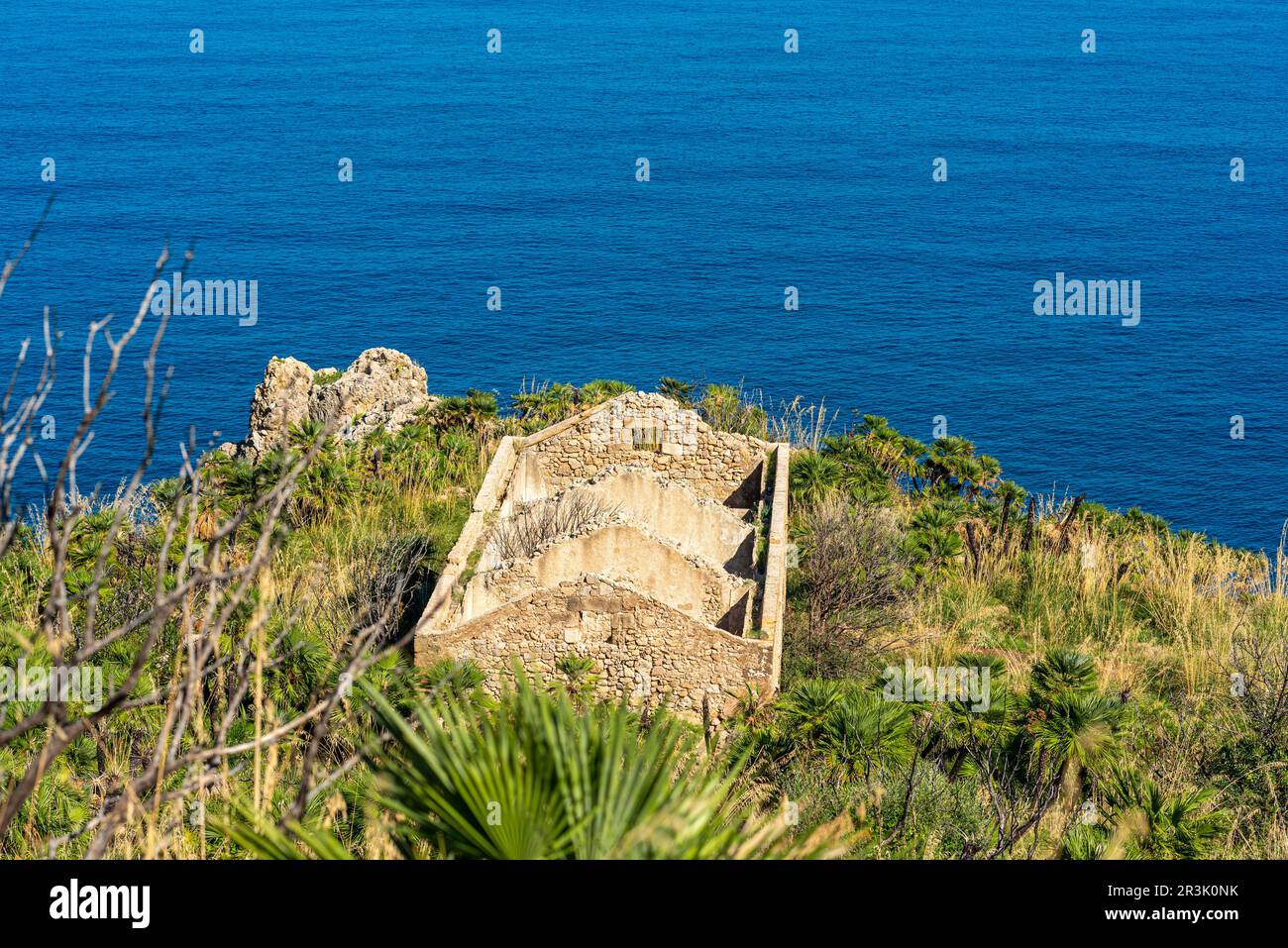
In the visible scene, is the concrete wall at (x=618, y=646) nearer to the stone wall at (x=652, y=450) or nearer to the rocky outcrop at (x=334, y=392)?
the stone wall at (x=652, y=450)

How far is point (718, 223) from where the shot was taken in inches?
4368

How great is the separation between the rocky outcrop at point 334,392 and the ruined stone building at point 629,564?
9.97 meters

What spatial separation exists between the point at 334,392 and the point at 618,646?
20035 millimetres

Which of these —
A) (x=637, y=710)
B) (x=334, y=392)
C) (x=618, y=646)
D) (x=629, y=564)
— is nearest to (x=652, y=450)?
(x=629, y=564)

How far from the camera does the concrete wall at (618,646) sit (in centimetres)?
1778

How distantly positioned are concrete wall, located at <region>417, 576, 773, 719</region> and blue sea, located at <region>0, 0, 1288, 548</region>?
47.7 metres

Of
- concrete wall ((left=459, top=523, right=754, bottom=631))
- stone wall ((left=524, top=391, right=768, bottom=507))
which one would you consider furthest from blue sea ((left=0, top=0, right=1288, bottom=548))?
concrete wall ((left=459, top=523, right=754, bottom=631))

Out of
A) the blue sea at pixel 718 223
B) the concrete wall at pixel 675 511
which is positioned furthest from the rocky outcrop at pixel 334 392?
the blue sea at pixel 718 223

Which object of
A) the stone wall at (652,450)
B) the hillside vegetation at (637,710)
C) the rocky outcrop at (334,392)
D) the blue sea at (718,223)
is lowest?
the hillside vegetation at (637,710)

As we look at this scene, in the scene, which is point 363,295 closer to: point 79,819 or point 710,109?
point 710,109

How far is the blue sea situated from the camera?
76.7 metres

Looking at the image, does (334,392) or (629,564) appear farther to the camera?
(334,392)

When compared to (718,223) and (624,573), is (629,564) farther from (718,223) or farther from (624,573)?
(718,223)
